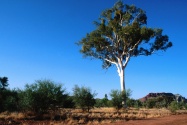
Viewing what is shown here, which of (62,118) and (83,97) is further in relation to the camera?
(83,97)

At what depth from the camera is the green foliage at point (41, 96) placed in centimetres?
2664

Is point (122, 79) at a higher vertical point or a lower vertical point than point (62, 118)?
higher

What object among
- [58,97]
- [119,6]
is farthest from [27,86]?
[119,6]

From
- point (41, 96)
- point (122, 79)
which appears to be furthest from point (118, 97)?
point (41, 96)

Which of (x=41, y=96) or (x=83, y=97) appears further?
(x=83, y=97)

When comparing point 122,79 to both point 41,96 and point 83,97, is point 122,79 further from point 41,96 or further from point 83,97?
point 41,96

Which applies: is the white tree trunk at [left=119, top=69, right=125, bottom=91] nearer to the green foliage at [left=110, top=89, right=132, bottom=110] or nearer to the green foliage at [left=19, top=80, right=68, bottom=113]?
the green foliage at [left=110, top=89, right=132, bottom=110]

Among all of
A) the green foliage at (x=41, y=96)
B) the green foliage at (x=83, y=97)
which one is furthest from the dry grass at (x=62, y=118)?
the green foliage at (x=83, y=97)

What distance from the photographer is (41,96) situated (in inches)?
1059

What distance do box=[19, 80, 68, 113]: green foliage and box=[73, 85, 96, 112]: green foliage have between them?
11.0 metres

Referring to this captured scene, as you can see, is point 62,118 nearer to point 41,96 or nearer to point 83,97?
point 41,96

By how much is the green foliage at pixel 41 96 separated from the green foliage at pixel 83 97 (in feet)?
36.1

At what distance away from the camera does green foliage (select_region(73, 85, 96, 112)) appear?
130 ft

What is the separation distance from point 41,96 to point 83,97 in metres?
13.4
